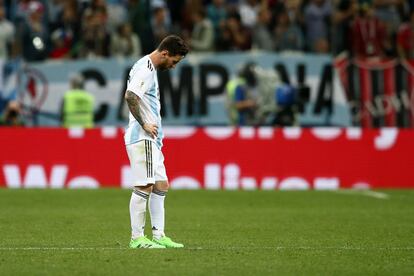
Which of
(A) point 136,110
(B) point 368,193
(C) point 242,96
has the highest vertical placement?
(A) point 136,110

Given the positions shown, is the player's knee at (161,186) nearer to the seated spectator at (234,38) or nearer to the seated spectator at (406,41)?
the seated spectator at (234,38)

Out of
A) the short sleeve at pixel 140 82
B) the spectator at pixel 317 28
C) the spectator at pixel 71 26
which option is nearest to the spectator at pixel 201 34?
the spectator at pixel 317 28

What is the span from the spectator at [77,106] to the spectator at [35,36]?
34.7 inches

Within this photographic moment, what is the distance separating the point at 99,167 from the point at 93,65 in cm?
323

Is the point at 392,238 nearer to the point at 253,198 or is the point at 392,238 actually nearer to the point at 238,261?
the point at 238,261

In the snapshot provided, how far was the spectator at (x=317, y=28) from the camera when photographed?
25234mm

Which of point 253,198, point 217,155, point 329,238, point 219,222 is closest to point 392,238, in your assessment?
point 329,238

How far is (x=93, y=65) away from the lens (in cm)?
2488

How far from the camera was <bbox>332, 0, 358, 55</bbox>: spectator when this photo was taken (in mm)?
25125

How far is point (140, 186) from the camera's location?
11633 mm

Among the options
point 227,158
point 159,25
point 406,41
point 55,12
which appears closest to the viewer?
point 227,158

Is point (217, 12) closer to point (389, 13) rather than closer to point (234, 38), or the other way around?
point (234, 38)

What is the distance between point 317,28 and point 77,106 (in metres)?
5.53

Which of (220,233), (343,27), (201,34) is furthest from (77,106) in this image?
(220,233)
